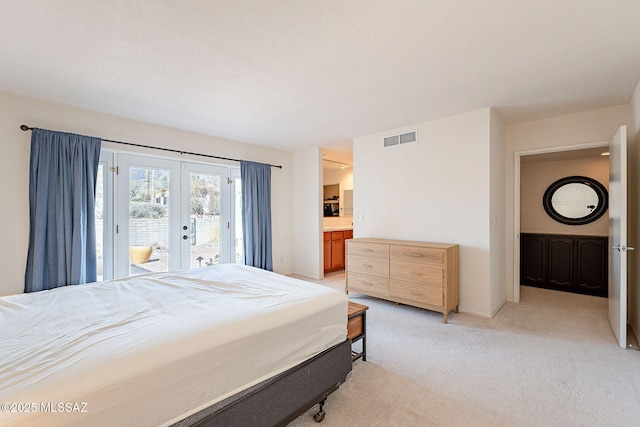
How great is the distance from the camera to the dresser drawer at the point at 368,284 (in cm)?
361

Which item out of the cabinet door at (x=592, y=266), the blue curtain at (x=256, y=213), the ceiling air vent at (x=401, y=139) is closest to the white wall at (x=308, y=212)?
the blue curtain at (x=256, y=213)

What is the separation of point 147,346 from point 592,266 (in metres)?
5.60

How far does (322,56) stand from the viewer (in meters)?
2.13

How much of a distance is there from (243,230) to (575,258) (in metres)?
5.22

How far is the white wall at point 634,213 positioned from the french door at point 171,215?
4963 mm

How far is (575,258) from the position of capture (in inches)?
167

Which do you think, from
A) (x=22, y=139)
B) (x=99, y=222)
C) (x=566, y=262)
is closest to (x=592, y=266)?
(x=566, y=262)

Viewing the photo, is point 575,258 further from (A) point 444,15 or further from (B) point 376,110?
(A) point 444,15

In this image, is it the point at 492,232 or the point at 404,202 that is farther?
the point at 404,202

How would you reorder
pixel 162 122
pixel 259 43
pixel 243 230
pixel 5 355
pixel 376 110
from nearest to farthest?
pixel 5 355 < pixel 259 43 < pixel 376 110 < pixel 162 122 < pixel 243 230

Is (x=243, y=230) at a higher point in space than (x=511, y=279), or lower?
higher

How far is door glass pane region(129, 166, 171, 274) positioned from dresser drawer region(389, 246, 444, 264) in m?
3.15

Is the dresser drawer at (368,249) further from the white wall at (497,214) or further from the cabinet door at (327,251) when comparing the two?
the cabinet door at (327,251)

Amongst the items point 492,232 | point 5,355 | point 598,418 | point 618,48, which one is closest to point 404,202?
point 492,232
